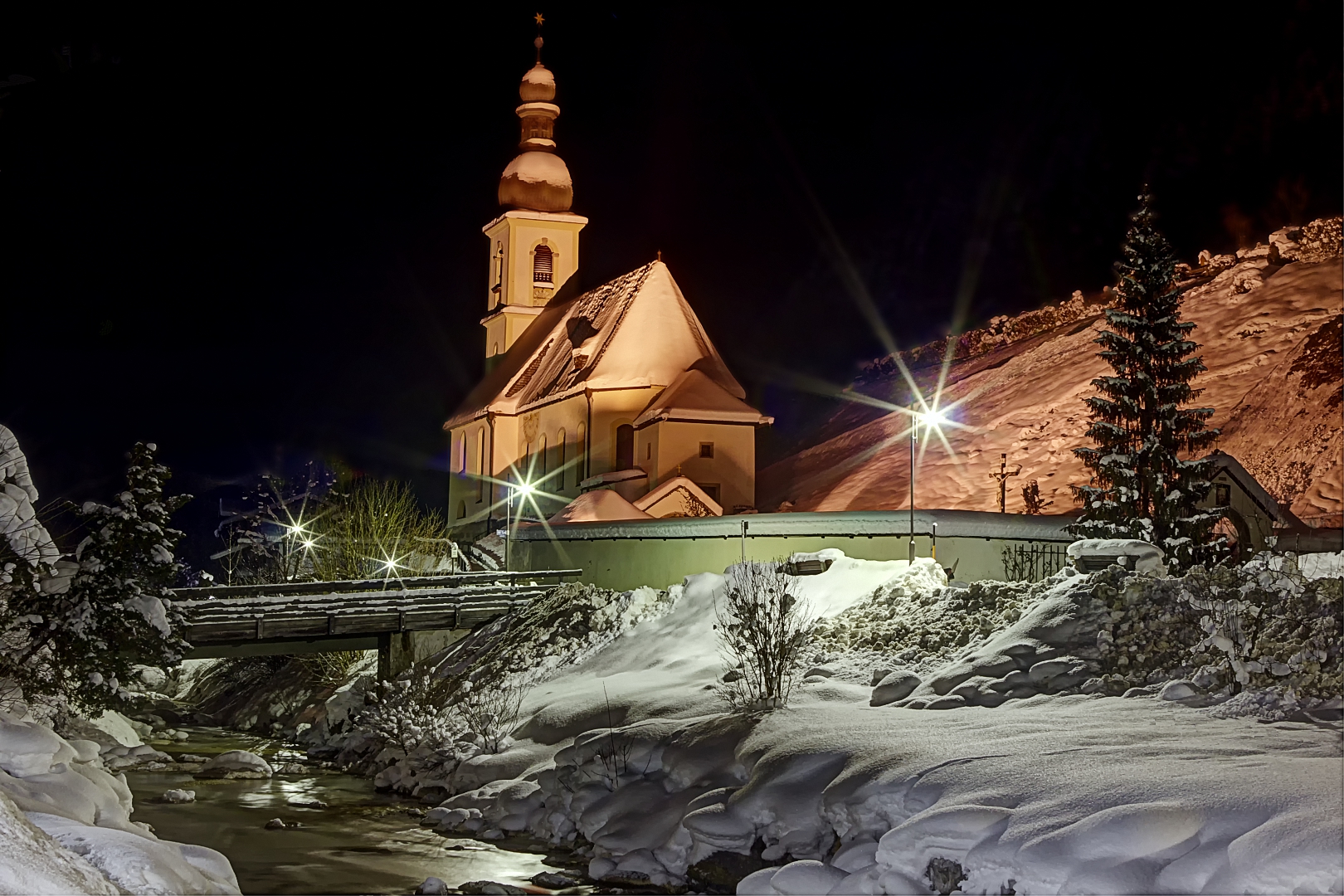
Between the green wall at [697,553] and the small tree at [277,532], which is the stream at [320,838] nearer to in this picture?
the green wall at [697,553]

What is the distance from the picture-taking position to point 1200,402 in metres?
74.2

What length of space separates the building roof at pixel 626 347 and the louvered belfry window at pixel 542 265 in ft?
25.2

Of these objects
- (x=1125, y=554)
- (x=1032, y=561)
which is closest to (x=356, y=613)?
(x=1032, y=561)

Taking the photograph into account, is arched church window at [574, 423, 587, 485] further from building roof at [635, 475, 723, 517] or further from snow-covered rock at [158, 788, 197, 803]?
snow-covered rock at [158, 788, 197, 803]

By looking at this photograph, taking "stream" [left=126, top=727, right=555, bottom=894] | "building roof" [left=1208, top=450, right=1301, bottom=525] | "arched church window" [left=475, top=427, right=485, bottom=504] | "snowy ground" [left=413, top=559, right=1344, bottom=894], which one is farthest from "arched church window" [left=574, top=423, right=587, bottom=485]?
"snowy ground" [left=413, top=559, right=1344, bottom=894]

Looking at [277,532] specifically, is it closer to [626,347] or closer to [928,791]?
[626,347]

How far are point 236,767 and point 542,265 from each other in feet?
136

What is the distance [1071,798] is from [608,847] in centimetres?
684

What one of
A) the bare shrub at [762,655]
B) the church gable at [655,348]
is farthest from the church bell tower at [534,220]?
the bare shrub at [762,655]

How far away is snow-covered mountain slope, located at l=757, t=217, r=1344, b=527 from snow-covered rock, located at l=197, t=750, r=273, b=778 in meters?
38.1

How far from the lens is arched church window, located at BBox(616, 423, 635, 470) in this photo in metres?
51.1

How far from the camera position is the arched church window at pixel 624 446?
51094 mm

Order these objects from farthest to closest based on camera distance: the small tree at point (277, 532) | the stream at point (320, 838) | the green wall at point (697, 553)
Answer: the small tree at point (277, 532)
the green wall at point (697, 553)
the stream at point (320, 838)

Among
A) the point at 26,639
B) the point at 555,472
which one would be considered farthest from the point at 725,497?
the point at 26,639
